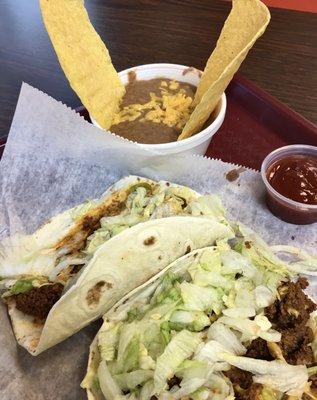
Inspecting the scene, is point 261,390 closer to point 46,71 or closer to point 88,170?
point 88,170

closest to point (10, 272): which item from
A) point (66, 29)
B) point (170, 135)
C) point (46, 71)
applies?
point (170, 135)

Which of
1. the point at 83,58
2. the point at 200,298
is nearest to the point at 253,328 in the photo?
the point at 200,298

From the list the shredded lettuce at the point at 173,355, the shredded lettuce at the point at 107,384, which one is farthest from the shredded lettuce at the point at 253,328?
the shredded lettuce at the point at 107,384

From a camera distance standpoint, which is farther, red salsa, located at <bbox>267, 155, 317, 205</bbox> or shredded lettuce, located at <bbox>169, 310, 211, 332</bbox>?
red salsa, located at <bbox>267, 155, 317, 205</bbox>

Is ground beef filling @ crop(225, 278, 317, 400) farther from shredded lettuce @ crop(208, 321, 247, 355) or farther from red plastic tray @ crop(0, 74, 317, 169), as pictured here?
red plastic tray @ crop(0, 74, 317, 169)

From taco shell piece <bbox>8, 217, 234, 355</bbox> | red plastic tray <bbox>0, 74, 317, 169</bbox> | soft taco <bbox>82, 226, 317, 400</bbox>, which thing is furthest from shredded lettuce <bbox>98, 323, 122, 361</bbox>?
red plastic tray <bbox>0, 74, 317, 169</bbox>

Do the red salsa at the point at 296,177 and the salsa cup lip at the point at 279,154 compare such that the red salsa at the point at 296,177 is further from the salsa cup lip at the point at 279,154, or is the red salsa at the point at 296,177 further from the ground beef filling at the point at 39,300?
the ground beef filling at the point at 39,300

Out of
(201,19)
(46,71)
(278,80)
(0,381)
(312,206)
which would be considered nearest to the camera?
(0,381)
